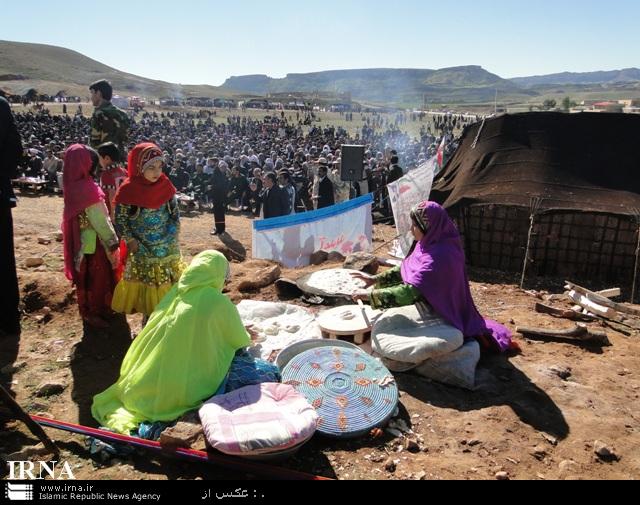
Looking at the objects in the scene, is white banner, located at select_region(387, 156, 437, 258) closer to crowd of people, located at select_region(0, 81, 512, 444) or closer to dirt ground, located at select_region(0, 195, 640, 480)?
dirt ground, located at select_region(0, 195, 640, 480)

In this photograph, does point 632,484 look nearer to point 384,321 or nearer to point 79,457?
point 384,321

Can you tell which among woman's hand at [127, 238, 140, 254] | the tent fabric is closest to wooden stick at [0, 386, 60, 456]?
woman's hand at [127, 238, 140, 254]

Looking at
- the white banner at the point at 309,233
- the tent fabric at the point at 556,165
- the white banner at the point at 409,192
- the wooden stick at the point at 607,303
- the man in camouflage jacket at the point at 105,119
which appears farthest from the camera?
the white banner at the point at 409,192

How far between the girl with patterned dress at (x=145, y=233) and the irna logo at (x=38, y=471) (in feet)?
5.09

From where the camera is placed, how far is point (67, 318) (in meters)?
5.12

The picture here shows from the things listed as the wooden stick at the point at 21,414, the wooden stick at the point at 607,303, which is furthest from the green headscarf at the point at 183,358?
the wooden stick at the point at 607,303

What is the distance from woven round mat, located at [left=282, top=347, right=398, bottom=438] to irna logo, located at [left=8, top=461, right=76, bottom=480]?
1.44 metres

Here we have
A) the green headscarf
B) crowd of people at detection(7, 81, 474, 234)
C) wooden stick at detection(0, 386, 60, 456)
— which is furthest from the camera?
crowd of people at detection(7, 81, 474, 234)

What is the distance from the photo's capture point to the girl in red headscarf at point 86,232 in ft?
14.3

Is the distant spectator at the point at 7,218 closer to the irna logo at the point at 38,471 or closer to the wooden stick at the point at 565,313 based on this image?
the irna logo at the point at 38,471

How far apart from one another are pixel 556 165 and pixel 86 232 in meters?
6.76

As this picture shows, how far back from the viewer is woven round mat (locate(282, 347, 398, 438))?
3311 millimetres

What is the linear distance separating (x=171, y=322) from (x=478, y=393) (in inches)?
92.4

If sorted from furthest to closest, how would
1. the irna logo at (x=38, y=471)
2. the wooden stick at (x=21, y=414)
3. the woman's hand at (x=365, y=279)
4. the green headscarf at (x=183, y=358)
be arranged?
1. the woman's hand at (x=365, y=279)
2. the green headscarf at (x=183, y=358)
3. the wooden stick at (x=21, y=414)
4. the irna logo at (x=38, y=471)
